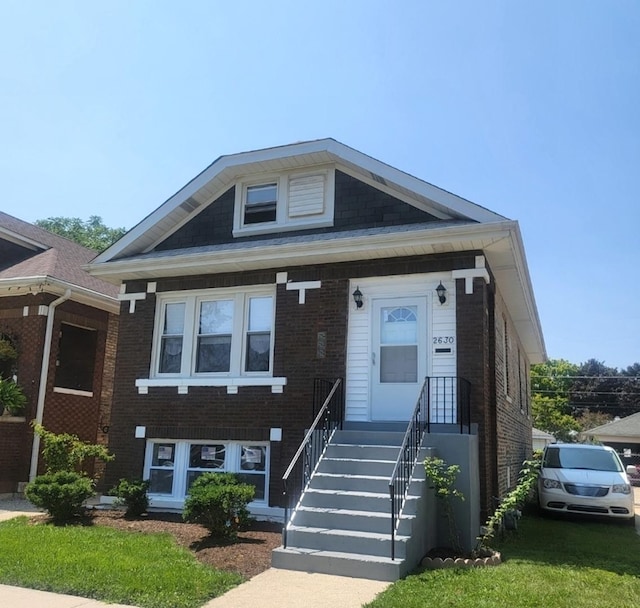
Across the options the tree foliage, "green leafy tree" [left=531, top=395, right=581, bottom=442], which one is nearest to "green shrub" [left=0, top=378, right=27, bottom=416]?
"green leafy tree" [left=531, top=395, right=581, bottom=442]

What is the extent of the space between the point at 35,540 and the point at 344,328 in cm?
534

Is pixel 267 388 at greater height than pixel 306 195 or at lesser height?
lesser

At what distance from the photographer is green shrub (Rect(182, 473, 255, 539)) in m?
7.95

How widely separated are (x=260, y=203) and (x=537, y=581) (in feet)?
26.2

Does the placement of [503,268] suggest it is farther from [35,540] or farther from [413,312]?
[35,540]

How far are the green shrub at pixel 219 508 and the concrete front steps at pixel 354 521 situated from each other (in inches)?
Result: 35.0

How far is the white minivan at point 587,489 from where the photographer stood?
11.8m

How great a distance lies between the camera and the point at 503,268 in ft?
35.5

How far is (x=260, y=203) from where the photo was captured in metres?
11.9

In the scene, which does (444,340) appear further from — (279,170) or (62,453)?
(62,453)

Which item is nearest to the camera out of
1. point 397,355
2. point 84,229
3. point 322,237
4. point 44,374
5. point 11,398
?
point 397,355

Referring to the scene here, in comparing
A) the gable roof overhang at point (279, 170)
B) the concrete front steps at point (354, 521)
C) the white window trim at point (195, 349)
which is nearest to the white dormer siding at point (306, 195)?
the gable roof overhang at point (279, 170)

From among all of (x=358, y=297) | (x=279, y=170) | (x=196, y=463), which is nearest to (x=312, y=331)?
(x=358, y=297)

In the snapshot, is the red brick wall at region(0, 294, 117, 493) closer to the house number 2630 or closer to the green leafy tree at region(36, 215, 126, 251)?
the house number 2630
